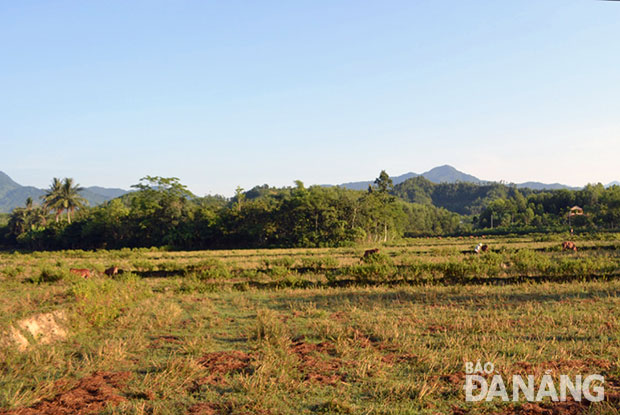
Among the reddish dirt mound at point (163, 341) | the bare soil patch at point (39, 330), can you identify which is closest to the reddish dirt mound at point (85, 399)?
the reddish dirt mound at point (163, 341)

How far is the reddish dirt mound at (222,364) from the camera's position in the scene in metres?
6.66

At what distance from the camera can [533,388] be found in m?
6.06

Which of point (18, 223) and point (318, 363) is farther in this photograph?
point (18, 223)

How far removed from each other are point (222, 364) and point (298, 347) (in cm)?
165

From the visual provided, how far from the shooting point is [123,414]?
5.44m

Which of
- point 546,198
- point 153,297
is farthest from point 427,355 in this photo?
point 546,198

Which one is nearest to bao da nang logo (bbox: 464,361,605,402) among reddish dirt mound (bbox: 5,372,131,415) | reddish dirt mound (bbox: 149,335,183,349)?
reddish dirt mound (bbox: 5,372,131,415)

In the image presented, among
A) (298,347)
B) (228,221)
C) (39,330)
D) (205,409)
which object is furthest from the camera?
(228,221)

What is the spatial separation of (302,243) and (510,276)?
37940mm

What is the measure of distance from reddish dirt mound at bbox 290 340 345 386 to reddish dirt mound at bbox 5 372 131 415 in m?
2.89

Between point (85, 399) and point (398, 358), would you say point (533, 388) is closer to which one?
point (398, 358)

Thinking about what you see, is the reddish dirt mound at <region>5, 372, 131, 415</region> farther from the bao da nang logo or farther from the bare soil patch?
the bao da nang logo

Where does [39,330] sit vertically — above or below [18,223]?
below

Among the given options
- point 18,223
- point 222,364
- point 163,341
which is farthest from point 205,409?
point 18,223
